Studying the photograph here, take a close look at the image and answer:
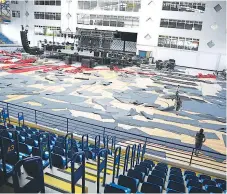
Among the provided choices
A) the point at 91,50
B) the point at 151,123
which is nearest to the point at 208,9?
the point at 91,50

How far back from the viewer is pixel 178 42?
37906mm

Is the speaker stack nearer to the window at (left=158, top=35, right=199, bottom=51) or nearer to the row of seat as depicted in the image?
the window at (left=158, top=35, right=199, bottom=51)

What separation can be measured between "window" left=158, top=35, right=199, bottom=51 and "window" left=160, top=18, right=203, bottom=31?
187 centimetres

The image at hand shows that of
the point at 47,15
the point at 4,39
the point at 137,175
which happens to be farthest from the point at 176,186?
the point at 4,39

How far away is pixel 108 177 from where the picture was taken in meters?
5.49

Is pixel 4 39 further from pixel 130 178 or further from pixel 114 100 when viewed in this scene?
pixel 130 178

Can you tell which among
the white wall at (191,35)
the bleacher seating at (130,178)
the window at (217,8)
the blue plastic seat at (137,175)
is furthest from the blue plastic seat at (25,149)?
the window at (217,8)

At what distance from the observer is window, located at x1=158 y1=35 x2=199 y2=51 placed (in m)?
37.0

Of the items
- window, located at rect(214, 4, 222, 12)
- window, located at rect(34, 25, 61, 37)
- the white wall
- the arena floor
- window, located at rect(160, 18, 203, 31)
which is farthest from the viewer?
window, located at rect(34, 25, 61, 37)

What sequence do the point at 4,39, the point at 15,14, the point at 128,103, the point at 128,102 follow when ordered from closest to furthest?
the point at 128,103
the point at 128,102
the point at 15,14
the point at 4,39

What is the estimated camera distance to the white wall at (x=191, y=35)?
3488 cm

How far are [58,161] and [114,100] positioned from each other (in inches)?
446

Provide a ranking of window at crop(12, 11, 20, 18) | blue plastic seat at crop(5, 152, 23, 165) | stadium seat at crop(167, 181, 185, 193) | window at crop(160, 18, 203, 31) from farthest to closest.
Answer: window at crop(12, 11, 20, 18)
window at crop(160, 18, 203, 31)
stadium seat at crop(167, 181, 185, 193)
blue plastic seat at crop(5, 152, 23, 165)

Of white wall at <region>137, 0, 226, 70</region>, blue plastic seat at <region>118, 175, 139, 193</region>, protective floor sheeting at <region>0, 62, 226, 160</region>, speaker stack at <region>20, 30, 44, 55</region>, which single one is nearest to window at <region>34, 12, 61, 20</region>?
speaker stack at <region>20, 30, 44, 55</region>
